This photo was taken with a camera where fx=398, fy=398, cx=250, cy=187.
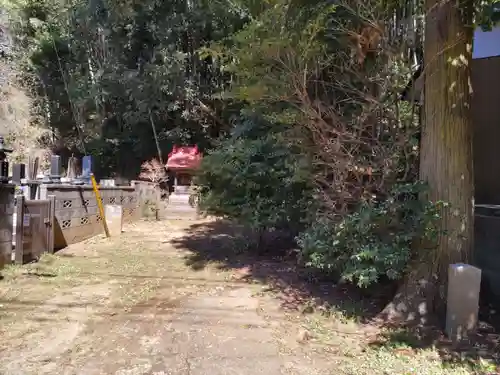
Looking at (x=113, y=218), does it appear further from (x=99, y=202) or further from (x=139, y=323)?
(x=139, y=323)

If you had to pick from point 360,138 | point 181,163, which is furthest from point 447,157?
point 181,163

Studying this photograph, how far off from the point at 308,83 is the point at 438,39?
1.33m

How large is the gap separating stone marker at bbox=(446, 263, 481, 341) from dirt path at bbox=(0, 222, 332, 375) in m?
1.17

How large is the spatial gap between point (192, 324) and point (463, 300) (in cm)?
232

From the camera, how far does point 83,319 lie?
372cm

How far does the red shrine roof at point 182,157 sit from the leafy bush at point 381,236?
11.2 m

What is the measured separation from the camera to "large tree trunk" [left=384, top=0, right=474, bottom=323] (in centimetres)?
350

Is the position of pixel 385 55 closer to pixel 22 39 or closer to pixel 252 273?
pixel 252 273

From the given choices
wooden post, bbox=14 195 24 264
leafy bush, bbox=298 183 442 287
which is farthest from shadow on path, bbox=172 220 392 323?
wooden post, bbox=14 195 24 264

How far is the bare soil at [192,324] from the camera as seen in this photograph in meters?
2.86

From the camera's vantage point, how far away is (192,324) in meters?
3.65

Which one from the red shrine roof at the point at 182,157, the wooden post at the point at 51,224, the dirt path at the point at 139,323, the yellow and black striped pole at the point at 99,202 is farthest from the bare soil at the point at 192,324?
the red shrine roof at the point at 182,157

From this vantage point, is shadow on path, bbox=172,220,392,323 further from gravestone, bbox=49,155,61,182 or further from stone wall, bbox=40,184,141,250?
gravestone, bbox=49,155,61,182

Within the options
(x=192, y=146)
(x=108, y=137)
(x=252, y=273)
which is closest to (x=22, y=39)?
(x=108, y=137)
